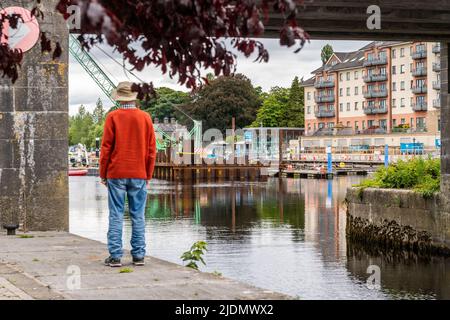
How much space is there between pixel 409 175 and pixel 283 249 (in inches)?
151

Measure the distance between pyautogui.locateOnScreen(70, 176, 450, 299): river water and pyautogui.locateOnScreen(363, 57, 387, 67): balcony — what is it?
7846 cm

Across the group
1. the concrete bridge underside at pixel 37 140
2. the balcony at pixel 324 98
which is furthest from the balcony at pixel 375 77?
the concrete bridge underside at pixel 37 140

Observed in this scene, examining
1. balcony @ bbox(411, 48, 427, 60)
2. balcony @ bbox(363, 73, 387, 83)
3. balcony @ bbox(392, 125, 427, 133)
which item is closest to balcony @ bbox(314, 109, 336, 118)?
balcony @ bbox(363, 73, 387, 83)

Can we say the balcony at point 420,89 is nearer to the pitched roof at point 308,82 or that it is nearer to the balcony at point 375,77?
the balcony at point 375,77

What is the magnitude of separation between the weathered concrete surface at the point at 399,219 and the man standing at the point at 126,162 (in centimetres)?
1232

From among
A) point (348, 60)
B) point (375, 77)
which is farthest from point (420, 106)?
point (348, 60)

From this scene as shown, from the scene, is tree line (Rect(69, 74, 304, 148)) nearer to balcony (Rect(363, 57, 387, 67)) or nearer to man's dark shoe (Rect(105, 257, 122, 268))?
balcony (Rect(363, 57, 387, 67))

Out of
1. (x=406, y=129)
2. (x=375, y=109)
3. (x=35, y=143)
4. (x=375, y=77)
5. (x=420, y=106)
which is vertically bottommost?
(x=35, y=143)

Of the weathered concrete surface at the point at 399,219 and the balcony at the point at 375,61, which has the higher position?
the balcony at the point at 375,61

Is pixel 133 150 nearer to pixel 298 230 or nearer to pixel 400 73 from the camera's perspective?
pixel 298 230

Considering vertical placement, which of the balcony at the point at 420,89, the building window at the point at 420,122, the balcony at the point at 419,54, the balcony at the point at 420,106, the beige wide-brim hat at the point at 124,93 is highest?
the balcony at the point at 419,54

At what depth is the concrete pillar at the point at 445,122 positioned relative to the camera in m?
20.1

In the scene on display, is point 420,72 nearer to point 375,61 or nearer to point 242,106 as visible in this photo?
point 375,61

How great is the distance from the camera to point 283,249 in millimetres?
22906
